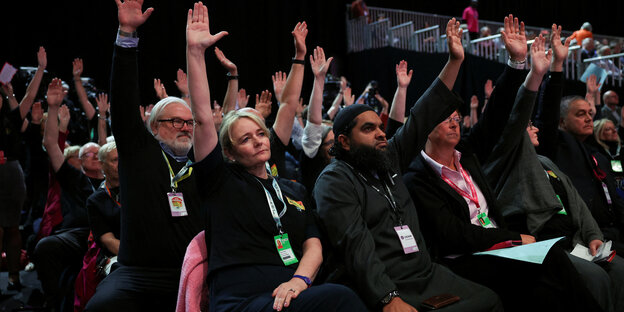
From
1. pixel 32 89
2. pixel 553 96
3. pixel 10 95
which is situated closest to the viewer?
pixel 553 96

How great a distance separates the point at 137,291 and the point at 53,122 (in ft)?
5.55

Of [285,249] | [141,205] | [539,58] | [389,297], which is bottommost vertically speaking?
[389,297]

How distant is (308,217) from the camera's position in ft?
7.04

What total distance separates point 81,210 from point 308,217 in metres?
2.16

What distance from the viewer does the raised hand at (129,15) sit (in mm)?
2051

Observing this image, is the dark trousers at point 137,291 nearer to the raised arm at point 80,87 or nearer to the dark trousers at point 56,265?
the dark trousers at point 56,265

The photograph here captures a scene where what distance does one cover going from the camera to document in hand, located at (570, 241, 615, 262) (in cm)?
269

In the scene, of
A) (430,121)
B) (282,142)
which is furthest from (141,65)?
(430,121)

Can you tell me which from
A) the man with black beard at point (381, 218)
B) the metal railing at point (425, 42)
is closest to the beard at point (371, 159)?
the man with black beard at point (381, 218)

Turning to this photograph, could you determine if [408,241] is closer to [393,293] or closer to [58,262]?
[393,293]

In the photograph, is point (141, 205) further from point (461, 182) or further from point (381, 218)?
point (461, 182)

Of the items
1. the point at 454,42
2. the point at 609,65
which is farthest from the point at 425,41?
the point at 454,42

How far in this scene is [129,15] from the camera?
2066mm

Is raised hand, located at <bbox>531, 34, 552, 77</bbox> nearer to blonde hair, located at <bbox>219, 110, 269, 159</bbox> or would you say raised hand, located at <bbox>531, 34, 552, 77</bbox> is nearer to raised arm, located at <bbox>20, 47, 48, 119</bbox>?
blonde hair, located at <bbox>219, 110, 269, 159</bbox>
